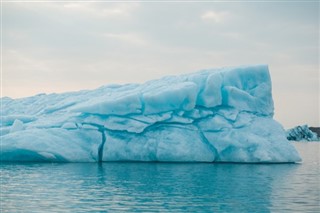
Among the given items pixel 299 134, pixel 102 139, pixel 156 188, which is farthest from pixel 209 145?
pixel 299 134

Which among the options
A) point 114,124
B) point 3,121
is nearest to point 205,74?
point 114,124

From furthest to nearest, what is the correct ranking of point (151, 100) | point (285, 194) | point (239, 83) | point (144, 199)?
point (239, 83) < point (151, 100) < point (285, 194) < point (144, 199)

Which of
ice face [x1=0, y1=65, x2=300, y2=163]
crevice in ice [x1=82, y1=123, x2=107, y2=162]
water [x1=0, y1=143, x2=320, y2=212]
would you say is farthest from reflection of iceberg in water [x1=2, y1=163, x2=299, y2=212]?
crevice in ice [x1=82, y1=123, x2=107, y2=162]

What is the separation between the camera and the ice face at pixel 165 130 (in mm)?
23766

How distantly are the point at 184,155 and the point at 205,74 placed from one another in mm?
4824

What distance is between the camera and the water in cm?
1240

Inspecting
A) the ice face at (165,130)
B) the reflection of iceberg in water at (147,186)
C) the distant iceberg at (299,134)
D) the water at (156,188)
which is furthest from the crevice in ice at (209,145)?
the distant iceberg at (299,134)

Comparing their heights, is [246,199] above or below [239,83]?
below

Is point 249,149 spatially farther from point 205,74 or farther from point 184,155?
point 205,74

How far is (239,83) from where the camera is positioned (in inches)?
1026

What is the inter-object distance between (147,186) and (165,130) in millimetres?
8376

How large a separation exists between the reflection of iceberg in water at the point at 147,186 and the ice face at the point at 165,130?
879 mm

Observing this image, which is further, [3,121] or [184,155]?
[3,121]

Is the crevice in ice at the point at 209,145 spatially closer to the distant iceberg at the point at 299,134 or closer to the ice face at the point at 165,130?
the ice face at the point at 165,130
